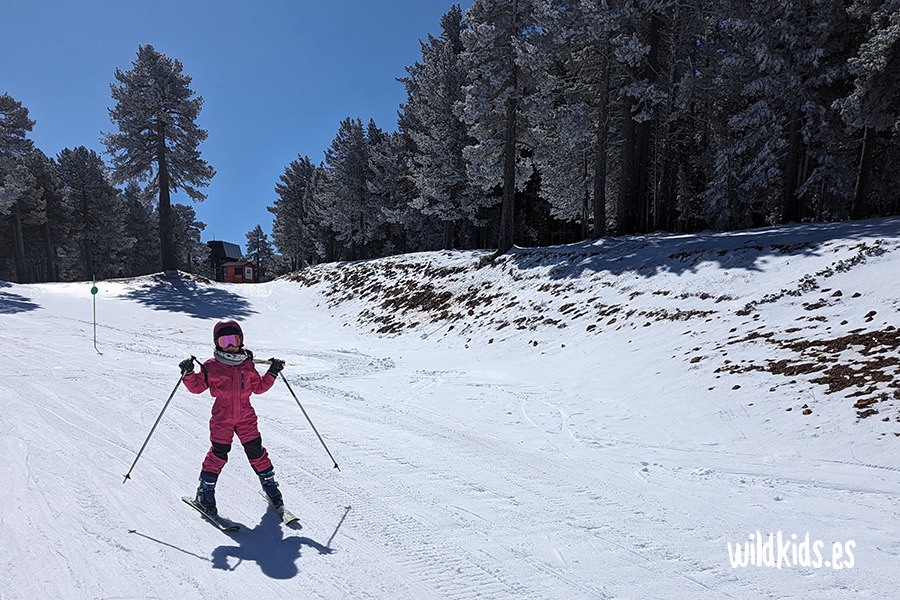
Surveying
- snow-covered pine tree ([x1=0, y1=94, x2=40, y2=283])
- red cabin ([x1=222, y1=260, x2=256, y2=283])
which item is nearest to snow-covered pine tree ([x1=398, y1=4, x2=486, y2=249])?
snow-covered pine tree ([x1=0, y1=94, x2=40, y2=283])

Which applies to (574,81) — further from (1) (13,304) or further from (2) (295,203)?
(2) (295,203)

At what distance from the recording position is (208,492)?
4051 mm

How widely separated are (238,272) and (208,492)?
6175 cm

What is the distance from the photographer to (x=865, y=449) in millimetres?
4828

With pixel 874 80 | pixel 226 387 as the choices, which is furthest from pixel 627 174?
pixel 226 387

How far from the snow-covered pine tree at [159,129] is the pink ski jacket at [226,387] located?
2465cm

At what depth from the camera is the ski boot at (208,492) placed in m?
4.03

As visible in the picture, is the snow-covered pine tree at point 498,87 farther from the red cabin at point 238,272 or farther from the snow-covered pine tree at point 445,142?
the red cabin at point 238,272

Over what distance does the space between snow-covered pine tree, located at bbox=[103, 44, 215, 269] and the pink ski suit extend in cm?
2467

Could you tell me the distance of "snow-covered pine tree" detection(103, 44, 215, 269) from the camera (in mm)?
24609

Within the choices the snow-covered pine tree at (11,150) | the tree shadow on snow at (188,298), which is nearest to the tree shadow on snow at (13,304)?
the tree shadow on snow at (188,298)

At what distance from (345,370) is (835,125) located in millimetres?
22522

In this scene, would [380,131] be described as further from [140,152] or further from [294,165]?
[140,152]

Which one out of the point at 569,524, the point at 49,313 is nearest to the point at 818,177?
the point at 569,524
